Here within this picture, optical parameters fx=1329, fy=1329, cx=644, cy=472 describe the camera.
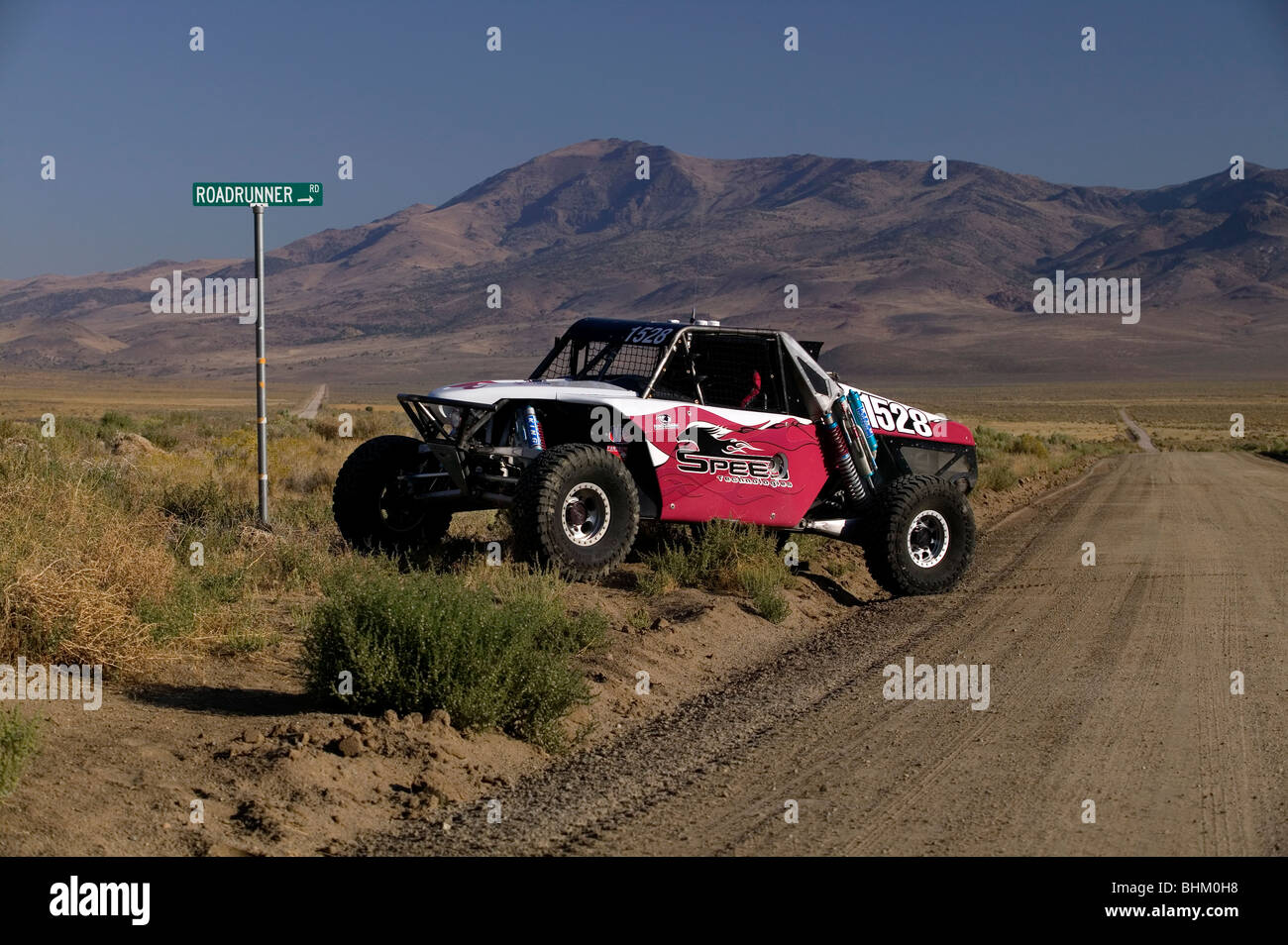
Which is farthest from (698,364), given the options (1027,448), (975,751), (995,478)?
(1027,448)

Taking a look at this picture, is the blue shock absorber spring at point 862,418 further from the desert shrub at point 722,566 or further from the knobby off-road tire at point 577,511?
the knobby off-road tire at point 577,511

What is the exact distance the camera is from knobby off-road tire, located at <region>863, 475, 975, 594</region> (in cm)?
1155

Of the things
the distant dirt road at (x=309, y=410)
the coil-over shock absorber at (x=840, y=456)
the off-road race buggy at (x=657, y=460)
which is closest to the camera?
the off-road race buggy at (x=657, y=460)

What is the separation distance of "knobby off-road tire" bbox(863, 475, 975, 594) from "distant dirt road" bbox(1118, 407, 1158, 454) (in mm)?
32134

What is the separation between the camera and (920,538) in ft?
39.3

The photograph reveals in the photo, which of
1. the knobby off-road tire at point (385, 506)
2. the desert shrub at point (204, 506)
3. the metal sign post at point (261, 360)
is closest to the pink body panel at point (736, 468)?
the knobby off-road tire at point (385, 506)

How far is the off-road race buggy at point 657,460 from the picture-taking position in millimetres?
10367

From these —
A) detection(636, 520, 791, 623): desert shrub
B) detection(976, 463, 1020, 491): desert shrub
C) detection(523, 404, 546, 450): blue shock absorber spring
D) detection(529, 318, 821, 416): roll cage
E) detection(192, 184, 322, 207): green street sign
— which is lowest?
detection(636, 520, 791, 623): desert shrub

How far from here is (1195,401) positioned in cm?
9125

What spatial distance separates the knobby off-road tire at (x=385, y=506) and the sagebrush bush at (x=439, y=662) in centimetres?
387

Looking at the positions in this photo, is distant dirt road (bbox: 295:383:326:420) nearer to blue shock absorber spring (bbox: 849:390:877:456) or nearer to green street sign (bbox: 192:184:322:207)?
green street sign (bbox: 192:184:322:207)

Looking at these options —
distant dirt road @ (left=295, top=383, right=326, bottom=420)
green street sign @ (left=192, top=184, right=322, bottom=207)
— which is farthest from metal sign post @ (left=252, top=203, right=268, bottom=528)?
distant dirt road @ (left=295, top=383, right=326, bottom=420)

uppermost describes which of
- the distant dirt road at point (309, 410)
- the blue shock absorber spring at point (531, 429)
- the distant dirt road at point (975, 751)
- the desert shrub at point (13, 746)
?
the distant dirt road at point (309, 410)

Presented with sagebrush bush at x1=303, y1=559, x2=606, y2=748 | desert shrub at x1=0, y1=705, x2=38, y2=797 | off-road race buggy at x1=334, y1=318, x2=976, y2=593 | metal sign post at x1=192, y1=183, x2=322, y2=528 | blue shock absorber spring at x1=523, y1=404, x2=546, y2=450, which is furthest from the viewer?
metal sign post at x1=192, y1=183, x2=322, y2=528
